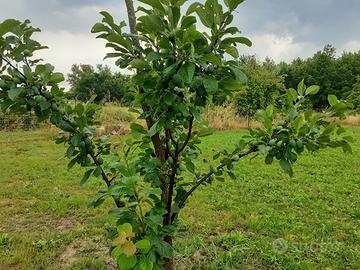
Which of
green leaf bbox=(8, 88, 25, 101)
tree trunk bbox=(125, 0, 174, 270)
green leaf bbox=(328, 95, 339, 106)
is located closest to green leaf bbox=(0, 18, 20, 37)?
green leaf bbox=(8, 88, 25, 101)

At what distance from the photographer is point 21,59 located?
1.41 m

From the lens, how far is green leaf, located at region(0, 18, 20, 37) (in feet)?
4.21

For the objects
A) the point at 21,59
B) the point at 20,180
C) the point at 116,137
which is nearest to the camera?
the point at 116,137

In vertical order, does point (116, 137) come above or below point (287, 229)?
above

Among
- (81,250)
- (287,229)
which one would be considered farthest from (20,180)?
(287,229)

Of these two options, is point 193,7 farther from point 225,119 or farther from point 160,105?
point 225,119

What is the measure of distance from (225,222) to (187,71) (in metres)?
2.88

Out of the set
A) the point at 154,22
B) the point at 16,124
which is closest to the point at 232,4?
the point at 154,22

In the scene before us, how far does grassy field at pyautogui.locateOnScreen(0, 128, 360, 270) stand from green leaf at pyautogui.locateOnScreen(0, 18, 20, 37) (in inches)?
66.2

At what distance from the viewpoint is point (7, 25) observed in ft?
4.24

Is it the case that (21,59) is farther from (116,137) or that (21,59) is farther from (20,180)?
(20,180)

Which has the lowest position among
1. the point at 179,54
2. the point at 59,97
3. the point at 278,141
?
the point at 278,141

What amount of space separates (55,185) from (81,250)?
8.74ft

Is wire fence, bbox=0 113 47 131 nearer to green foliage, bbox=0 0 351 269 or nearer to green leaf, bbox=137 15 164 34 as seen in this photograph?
green foliage, bbox=0 0 351 269
